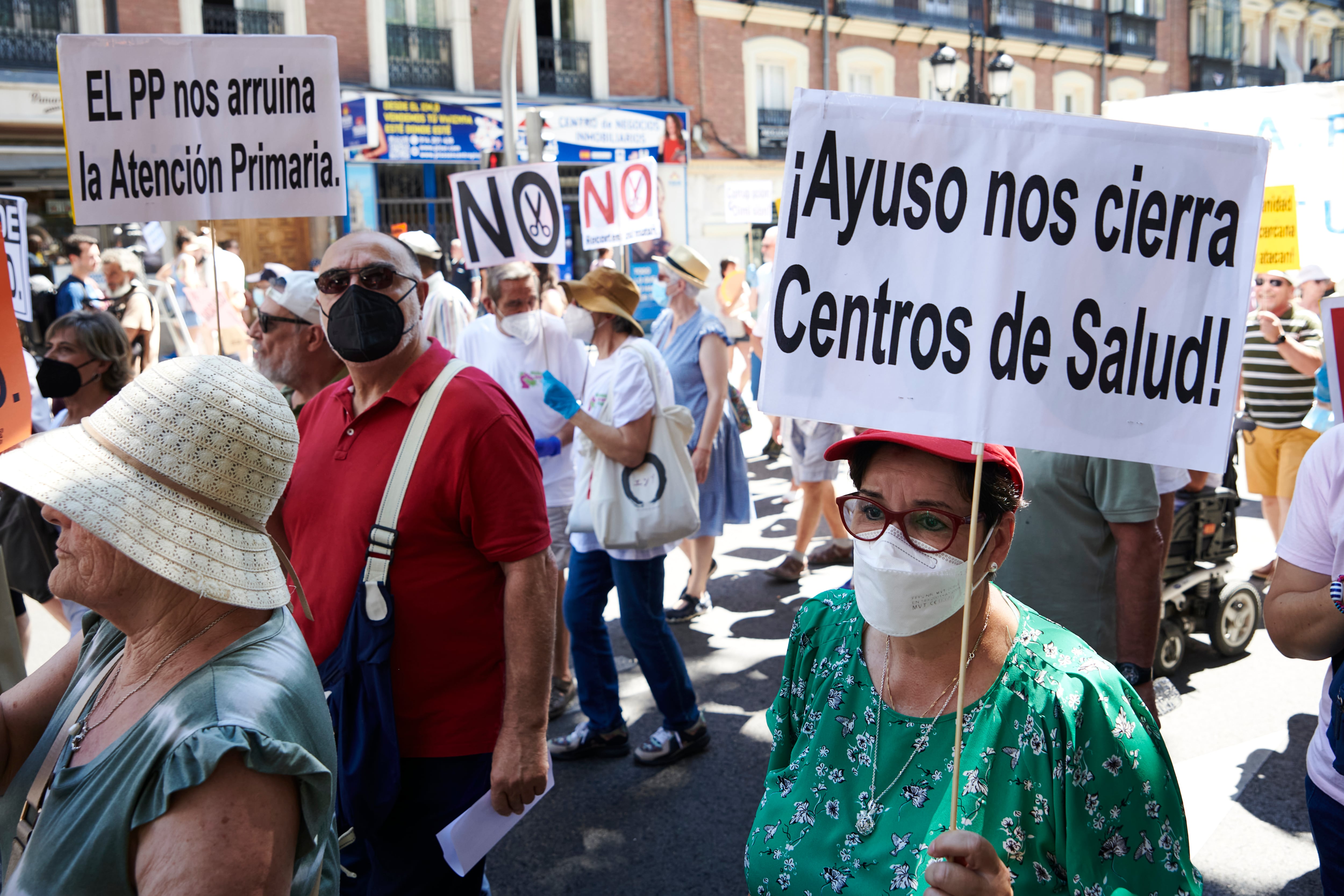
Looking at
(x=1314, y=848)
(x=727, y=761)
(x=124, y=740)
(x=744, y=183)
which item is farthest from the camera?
(x=744, y=183)

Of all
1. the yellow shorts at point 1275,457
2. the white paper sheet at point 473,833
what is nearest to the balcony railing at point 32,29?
the yellow shorts at point 1275,457

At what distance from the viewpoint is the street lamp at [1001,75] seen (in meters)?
12.8

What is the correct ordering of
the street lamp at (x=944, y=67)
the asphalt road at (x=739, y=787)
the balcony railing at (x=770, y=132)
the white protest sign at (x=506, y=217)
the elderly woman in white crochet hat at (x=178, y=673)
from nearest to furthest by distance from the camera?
the elderly woman in white crochet hat at (x=178, y=673)
the asphalt road at (x=739, y=787)
the white protest sign at (x=506, y=217)
the street lamp at (x=944, y=67)
the balcony railing at (x=770, y=132)

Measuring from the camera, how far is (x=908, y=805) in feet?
5.91

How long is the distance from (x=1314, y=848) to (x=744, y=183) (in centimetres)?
1412

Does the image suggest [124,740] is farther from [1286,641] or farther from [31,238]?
[31,238]

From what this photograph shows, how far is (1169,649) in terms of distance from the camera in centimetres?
498

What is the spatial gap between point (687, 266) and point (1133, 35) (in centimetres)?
3143

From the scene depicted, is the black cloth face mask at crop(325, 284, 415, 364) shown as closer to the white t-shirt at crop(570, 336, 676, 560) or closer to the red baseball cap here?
the red baseball cap

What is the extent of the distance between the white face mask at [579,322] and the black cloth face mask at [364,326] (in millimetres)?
2082

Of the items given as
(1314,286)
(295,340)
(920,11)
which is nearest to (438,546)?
(295,340)

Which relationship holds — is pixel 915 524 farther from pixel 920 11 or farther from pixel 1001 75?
pixel 920 11

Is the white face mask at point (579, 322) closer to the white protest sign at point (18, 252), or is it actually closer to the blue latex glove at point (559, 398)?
the blue latex glove at point (559, 398)

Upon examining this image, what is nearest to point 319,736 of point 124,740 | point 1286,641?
point 124,740
